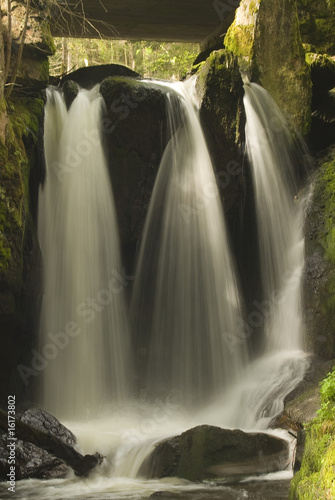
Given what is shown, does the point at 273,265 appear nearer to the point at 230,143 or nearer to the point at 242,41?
the point at 230,143

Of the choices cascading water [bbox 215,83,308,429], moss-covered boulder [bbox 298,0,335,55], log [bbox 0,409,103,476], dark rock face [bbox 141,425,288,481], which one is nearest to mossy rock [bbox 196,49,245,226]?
cascading water [bbox 215,83,308,429]

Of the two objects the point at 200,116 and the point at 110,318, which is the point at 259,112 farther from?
the point at 110,318

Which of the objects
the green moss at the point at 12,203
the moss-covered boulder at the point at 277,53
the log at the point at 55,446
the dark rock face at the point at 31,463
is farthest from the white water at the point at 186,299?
the moss-covered boulder at the point at 277,53

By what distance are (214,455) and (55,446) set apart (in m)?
1.72

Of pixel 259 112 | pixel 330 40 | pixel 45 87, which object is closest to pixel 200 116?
pixel 259 112

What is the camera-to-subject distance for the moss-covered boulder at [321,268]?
9312mm

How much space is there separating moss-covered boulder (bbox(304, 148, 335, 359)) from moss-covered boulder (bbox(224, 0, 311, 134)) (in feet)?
7.78

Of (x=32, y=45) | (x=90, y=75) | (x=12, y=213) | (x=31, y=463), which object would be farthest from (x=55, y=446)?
(x=90, y=75)

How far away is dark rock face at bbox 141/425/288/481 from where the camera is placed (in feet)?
20.0

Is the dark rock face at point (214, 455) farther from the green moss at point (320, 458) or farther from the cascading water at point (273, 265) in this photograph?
the green moss at point (320, 458)

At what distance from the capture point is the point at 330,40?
15102 mm

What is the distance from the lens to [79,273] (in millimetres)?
9805

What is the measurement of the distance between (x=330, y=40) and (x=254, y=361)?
959 centimetres

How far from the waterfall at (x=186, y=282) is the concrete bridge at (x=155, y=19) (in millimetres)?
6330
